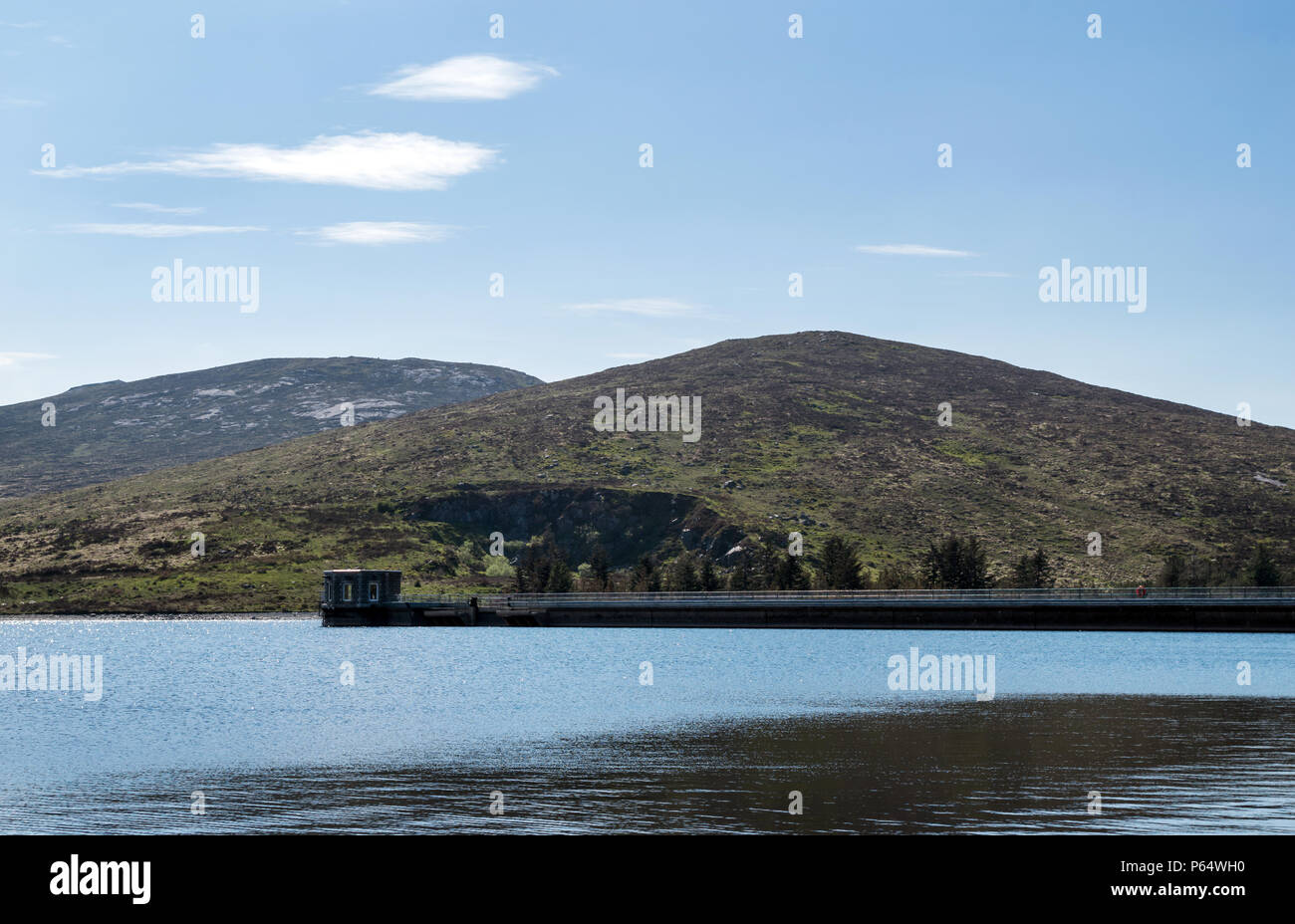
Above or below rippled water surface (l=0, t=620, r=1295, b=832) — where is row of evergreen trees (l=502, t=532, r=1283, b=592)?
above

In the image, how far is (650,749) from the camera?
137ft

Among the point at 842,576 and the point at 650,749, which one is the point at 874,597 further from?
the point at 650,749

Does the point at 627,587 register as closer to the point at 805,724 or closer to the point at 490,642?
the point at 490,642

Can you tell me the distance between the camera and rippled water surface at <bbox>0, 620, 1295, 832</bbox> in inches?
1183

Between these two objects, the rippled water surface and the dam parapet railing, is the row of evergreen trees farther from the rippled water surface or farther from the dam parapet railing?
the rippled water surface

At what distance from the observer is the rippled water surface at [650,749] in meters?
30.0

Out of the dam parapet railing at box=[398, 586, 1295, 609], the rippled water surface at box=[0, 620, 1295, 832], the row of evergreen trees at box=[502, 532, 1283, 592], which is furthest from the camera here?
the row of evergreen trees at box=[502, 532, 1283, 592]

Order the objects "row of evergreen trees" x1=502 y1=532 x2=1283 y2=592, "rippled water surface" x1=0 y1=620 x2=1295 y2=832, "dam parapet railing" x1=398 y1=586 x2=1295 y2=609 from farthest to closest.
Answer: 1. "row of evergreen trees" x1=502 y1=532 x2=1283 y2=592
2. "dam parapet railing" x1=398 y1=586 x2=1295 y2=609
3. "rippled water surface" x1=0 y1=620 x2=1295 y2=832

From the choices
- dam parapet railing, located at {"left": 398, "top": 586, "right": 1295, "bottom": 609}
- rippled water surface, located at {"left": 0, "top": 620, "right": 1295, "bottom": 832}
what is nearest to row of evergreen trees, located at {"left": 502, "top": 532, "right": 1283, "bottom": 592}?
dam parapet railing, located at {"left": 398, "top": 586, "right": 1295, "bottom": 609}

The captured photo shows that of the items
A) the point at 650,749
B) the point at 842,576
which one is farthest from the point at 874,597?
the point at 650,749

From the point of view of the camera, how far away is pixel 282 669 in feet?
273

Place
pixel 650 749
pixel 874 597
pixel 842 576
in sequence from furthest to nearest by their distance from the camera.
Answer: pixel 842 576 → pixel 874 597 → pixel 650 749

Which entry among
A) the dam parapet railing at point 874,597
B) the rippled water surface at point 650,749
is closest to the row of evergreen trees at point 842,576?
the dam parapet railing at point 874,597

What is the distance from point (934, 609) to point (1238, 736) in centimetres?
8636
